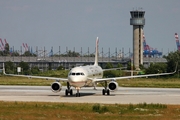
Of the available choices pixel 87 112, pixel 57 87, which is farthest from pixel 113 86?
pixel 87 112

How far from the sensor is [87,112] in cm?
3619

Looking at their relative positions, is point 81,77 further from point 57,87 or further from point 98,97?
point 57,87

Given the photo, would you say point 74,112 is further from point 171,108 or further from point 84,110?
point 171,108

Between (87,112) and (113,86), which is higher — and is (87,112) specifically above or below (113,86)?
below

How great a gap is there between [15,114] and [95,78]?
2614cm

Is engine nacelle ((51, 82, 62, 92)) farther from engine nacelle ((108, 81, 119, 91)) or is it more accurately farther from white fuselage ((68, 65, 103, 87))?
engine nacelle ((108, 81, 119, 91))

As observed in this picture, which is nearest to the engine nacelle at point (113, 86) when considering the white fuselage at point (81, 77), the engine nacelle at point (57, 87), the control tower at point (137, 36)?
the white fuselage at point (81, 77)

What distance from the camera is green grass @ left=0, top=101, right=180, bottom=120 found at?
3332cm

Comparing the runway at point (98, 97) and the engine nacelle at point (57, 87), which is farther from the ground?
the engine nacelle at point (57, 87)

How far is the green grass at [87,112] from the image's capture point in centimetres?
3332

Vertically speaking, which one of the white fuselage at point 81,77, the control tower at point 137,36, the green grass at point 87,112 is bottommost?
the green grass at point 87,112

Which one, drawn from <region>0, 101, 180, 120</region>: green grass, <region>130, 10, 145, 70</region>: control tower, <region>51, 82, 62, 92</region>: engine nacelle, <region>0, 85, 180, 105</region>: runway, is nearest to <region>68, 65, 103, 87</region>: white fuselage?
<region>0, 85, 180, 105</region>: runway

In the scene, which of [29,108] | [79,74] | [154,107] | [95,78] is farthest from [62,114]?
[95,78]

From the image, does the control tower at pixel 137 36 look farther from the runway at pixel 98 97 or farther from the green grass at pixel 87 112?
the green grass at pixel 87 112
